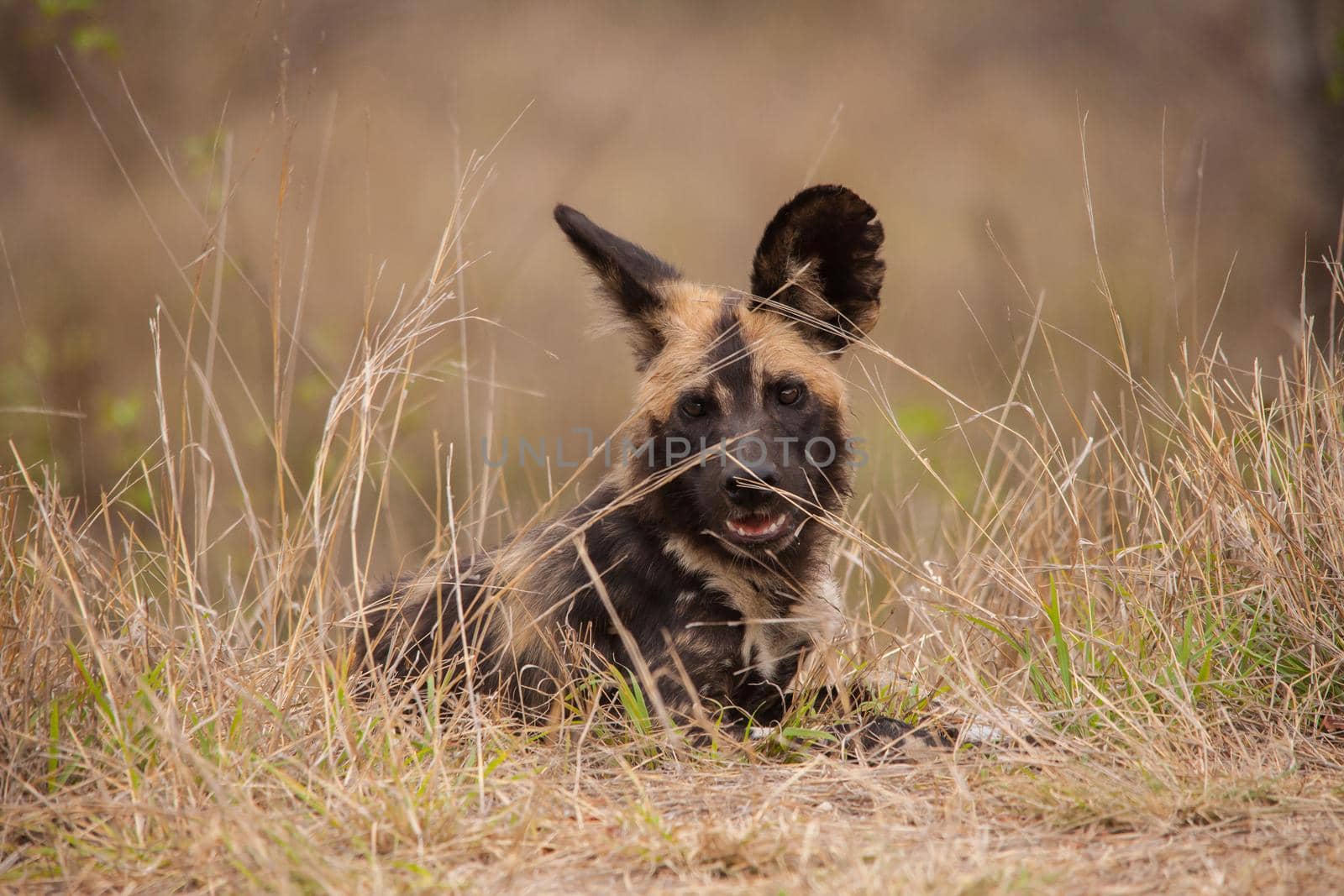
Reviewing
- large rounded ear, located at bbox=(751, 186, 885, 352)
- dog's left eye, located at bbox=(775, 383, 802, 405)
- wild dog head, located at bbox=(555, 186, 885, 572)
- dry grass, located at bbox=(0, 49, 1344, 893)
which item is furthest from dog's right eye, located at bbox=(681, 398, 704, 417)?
dry grass, located at bbox=(0, 49, 1344, 893)

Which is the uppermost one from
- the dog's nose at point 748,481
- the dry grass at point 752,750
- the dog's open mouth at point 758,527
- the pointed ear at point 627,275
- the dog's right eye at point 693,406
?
the pointed ear at point 627,275

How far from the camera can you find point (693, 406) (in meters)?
3.59

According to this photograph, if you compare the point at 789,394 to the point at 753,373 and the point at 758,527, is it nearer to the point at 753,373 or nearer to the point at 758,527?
the point at 753,373

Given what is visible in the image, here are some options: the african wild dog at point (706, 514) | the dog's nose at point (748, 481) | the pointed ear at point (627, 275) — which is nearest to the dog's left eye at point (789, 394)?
the african wild dog at point (706, 514)

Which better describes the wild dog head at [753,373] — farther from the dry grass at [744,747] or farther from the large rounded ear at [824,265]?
the dry grass at [744,747]

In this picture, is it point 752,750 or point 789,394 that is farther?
point 789,394

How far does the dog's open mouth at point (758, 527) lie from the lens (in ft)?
11.0

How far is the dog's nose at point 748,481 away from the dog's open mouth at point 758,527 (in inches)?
3.3

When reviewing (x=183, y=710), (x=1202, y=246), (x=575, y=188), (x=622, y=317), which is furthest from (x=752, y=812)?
(x=1202, y=246)

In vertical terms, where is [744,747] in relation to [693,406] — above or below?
below

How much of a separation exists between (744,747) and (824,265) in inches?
60.3

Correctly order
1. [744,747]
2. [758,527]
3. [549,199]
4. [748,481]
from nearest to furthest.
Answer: [744,747] → [748,481] → [758,527] → [549,199]

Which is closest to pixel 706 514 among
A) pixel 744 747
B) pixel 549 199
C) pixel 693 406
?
pixel 693 406

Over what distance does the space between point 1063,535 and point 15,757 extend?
10.9 ft
